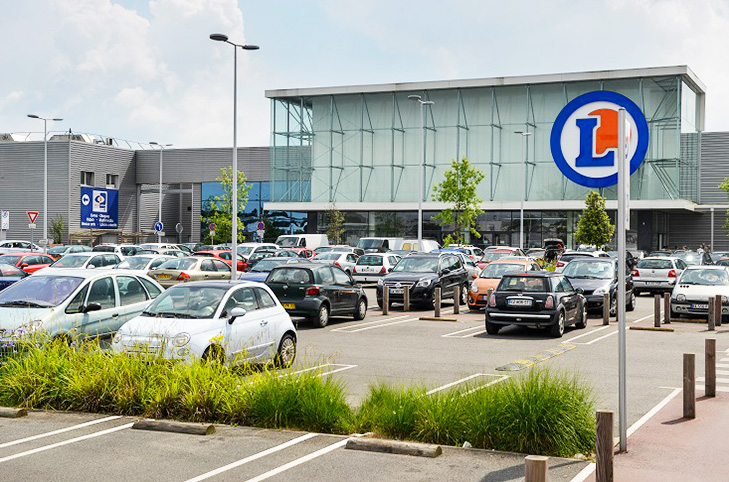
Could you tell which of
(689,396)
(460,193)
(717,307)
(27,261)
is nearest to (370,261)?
(27,261)

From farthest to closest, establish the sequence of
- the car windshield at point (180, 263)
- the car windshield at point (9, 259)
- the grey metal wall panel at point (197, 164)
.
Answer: the grey metal wall panel at point (197, 164) < the car windshield at point (9, 259) < the car windshield at point (180, 263)

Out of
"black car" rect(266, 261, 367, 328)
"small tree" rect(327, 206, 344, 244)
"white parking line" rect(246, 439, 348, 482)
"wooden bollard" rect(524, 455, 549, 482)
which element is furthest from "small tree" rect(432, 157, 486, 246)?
"wooden bollard" rect(524, 455, 549, 482)

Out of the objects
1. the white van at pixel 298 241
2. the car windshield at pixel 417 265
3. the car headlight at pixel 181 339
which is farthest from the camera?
the white van at pixel 298 241

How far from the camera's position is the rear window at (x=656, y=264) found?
1346 inches

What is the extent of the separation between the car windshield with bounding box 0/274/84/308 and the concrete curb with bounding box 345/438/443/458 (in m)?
6.53

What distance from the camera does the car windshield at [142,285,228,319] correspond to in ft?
40.7

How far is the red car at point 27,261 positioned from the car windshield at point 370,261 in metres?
12.2

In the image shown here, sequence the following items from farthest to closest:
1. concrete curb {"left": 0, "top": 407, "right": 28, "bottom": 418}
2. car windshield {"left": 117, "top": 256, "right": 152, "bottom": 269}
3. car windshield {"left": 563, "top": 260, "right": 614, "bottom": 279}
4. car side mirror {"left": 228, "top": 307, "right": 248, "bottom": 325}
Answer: car windshield {"left": 117, "top": 256, "right": 152, "bottom": 269} < car windshield {"left": 563, "top": 260, "right": 614, "bottom": 279} < car side mirror {"left": 228, "top": 307, "right": 248, "bottom": 325} < concrete curb {"left": 0, "top": 407, "right": 28, "bottom": 418}

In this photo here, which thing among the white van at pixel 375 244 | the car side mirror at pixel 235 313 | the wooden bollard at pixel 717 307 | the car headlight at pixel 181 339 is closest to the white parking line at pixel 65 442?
the car headlight at pixel 181 339

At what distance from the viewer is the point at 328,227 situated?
6844 cm

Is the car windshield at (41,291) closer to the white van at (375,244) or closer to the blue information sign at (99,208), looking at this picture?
the white van at (375,244)

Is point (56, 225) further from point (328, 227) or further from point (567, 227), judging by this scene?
point (567, 227)

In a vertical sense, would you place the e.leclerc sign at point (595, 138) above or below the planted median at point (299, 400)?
above

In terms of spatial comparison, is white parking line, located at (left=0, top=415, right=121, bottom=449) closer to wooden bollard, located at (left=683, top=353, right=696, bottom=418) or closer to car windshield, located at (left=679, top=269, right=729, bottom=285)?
wooden bollard, located at (left=683, top=353, right=696, bottom=418)
